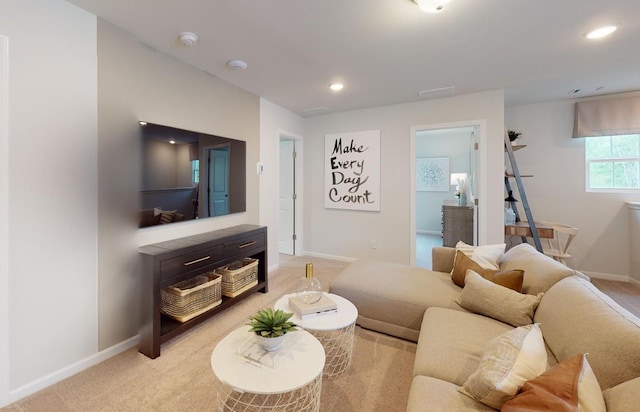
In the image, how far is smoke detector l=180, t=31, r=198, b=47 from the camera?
81.9 inches

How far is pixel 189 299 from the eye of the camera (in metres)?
2.23

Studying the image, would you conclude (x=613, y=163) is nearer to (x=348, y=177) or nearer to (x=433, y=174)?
(x=433, y=174)

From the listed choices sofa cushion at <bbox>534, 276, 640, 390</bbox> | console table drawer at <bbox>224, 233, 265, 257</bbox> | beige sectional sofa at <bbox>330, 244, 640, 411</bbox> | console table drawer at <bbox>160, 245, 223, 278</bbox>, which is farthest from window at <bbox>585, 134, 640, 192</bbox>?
console table drawer at <bbox>160, 245, 223, 278</bbox>

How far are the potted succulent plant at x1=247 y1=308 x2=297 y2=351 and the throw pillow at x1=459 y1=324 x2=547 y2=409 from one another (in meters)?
0.83

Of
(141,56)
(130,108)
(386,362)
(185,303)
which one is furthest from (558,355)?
(141,56)

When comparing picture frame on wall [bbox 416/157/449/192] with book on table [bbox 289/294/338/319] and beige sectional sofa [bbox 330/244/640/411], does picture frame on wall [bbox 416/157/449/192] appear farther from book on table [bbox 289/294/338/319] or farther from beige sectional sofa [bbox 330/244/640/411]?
book on table [bbox 289/294/338/319]

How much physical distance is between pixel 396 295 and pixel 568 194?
3.53 metres

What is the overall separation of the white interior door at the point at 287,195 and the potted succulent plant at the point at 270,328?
11.1 feet

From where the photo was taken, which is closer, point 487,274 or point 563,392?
point 563,392

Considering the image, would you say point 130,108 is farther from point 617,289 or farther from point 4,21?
point 617,289

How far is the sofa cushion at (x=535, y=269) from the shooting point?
5.37 ft

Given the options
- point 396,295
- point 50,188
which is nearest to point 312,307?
point 396,295

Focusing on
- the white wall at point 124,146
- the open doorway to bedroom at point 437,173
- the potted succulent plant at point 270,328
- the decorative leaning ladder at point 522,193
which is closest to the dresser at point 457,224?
the decorative leaning ladder at point 522,193

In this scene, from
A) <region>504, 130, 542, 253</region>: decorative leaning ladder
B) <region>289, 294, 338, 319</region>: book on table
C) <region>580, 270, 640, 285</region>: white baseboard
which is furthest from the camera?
<region>580, 270, 640, 285</region>: white baseboard
